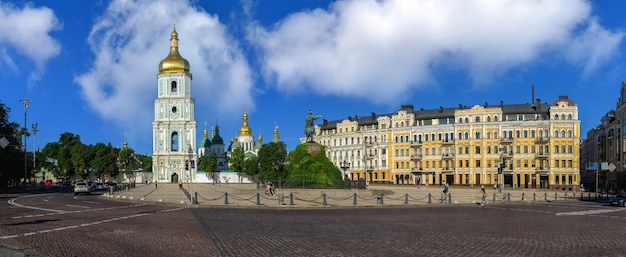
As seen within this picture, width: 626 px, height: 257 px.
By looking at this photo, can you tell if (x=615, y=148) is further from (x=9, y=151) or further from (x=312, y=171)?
(x=9, y=151)

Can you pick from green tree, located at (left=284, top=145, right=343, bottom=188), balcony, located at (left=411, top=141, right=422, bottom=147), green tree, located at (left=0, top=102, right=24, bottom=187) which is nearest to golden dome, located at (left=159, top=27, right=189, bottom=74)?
green tree, located at (left=0, top=102, right=24, bottom=187)

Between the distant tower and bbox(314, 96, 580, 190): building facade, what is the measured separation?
1394 inches

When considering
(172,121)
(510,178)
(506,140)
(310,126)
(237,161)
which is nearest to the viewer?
(310,126)

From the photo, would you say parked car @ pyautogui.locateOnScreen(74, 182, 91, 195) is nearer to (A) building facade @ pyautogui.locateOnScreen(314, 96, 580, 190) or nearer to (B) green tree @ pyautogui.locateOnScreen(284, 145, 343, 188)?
(B) green tree @ pyautogui.locateOnScreen(284, 145, 343, 188)

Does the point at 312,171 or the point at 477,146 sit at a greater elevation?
the point at 477,146

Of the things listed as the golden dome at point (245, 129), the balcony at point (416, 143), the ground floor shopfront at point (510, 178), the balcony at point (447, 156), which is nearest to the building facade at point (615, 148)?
the ground floor shopfront at point (510, 178)

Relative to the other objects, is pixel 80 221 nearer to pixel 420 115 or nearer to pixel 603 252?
pixel 603 252

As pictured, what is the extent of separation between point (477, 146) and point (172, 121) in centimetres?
6118

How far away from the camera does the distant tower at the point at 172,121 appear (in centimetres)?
11244

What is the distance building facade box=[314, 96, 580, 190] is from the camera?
8556 centimetres

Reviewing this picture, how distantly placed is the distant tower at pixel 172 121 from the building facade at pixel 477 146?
116 ft

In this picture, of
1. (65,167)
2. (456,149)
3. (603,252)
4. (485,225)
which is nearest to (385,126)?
(456,149)

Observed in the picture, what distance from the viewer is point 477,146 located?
3565 inches

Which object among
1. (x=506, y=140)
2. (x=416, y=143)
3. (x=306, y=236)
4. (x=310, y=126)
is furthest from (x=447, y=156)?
(x=306, y=236)
